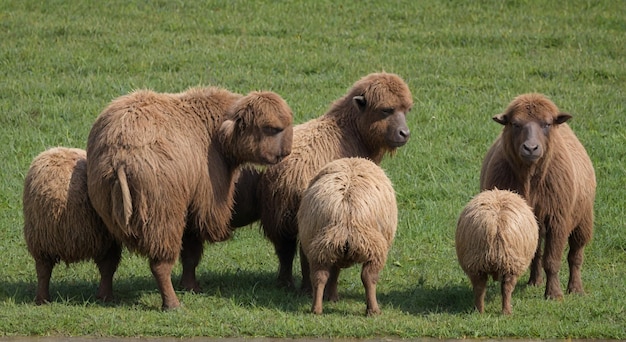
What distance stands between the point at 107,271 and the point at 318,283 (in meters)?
1.97

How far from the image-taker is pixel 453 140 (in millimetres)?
14359

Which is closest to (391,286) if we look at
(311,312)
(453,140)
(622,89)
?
(311,312)

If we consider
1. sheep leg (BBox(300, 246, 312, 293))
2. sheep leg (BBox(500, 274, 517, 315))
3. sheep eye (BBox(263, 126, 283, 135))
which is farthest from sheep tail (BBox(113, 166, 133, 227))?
sheep leg (BBox(500, 274, 517, 315))

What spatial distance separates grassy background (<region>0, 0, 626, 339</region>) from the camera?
28.9 ft

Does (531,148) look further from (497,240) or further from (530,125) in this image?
(497,240)

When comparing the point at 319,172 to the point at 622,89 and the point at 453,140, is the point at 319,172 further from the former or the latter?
the point at 622,89

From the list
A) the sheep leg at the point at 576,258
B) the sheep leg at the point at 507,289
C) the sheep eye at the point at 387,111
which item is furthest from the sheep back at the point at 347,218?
the sheep leg at the point at 576,258

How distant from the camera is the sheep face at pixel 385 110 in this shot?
32.6 feet

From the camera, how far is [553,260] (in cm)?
955

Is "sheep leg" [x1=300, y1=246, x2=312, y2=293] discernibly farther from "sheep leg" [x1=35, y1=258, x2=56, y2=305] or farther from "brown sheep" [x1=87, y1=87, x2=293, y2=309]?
"sheep leg" [x1=35, y1=258, x2=56, y2=305]

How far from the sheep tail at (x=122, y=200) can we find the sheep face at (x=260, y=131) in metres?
1.13

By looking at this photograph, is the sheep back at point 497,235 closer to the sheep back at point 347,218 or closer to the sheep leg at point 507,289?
the sheep leg at point 507,289

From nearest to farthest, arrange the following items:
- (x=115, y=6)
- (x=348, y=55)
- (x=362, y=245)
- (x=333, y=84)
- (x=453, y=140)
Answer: (x=362, y=245), (x=453, y=140), (x=333, y=84), (x=348, y=55), (x=115, y=6)

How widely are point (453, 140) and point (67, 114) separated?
539cm
